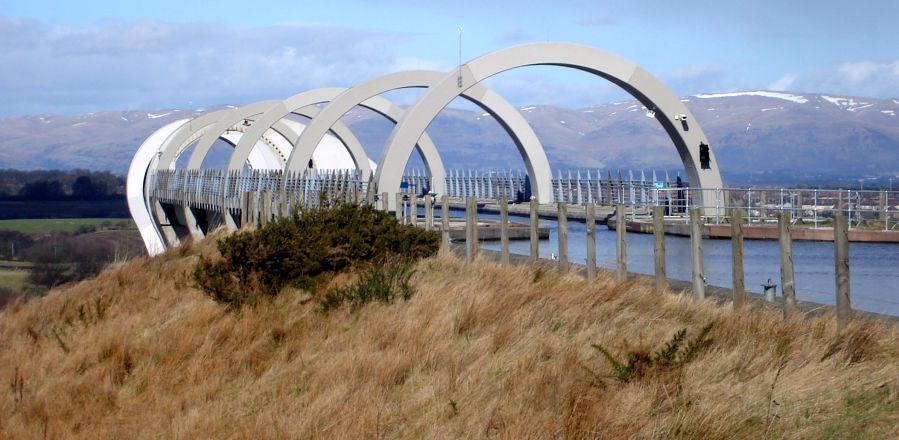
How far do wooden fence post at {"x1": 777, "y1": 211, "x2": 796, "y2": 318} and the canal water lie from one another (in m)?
2.76

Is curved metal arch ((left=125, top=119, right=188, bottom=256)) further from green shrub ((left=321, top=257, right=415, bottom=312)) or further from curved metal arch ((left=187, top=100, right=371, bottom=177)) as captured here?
green shrub ((left=321, top=257, right=415, bottom=312))

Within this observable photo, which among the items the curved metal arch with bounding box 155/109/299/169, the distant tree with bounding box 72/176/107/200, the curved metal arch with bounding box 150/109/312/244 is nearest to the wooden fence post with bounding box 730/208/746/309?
the curved metal arch with bounding box 150/109/312/244

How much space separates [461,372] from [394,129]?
24.0 meters

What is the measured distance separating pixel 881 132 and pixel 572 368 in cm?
19780

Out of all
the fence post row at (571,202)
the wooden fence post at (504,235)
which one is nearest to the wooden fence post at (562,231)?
the fence post row at (571,202)

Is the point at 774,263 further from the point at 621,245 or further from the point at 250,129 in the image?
the point at 250,129

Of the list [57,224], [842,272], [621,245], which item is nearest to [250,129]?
[57,224]

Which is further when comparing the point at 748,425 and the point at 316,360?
the point at 316,360

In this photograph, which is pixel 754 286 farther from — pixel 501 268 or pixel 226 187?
pixel 226 187

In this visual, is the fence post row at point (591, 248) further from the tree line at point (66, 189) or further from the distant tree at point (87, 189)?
the distant tree at point (87, 189)

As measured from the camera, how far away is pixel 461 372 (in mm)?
7750

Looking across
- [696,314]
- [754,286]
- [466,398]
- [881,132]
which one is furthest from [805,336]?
[881,132]

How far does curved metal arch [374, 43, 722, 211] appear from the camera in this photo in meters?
29.4

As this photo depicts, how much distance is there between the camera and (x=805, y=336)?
7930 mm
